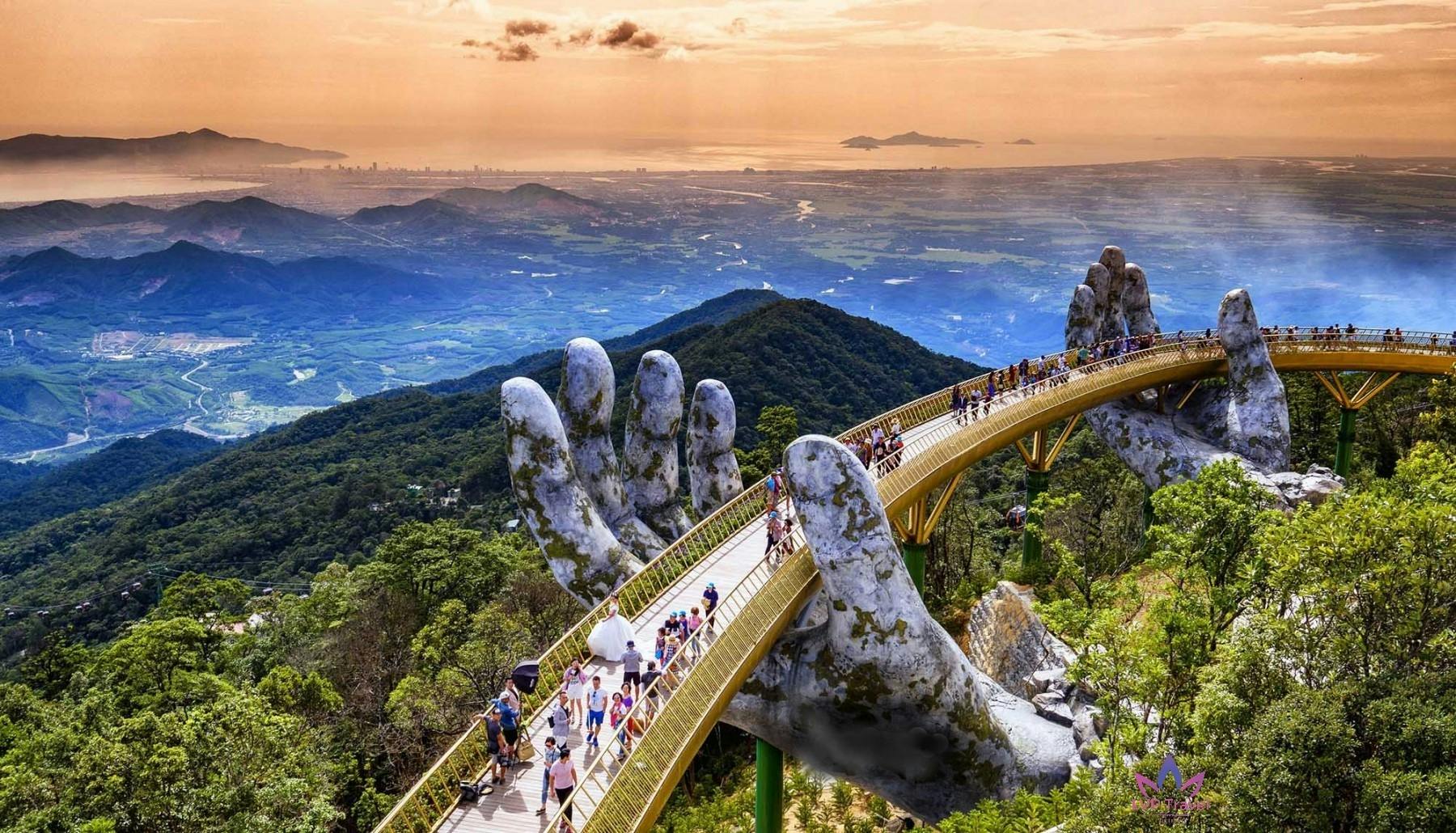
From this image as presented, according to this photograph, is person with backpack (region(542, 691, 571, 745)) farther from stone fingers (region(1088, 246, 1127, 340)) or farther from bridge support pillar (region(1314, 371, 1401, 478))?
bridge support pillar (region(1314, 371, 1401, 478))

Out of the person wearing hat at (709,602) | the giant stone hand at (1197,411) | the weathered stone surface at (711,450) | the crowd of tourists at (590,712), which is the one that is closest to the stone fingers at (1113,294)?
the giant stone hand at (1197,411)

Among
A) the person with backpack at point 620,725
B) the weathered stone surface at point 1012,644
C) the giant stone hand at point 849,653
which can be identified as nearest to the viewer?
the person with backpack at point 620,725

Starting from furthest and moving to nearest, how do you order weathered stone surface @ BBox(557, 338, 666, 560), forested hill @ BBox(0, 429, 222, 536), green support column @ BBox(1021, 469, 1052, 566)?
forested hill @ BBox(0, 429, 222, 536), green support column @ BBox(1021, 469, 1052, 566), weathered stone surface @ BBox(557, 338, 666, 560)

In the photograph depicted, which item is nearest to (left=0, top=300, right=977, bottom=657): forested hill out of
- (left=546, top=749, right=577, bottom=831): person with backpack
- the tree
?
the tree

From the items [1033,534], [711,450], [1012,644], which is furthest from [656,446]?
[1033,534]

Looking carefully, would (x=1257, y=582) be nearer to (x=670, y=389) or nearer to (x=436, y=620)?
(x=670, y=389)

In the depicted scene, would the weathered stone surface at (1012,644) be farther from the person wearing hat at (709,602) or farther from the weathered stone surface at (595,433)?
the weathered stone surface at (595,433)
